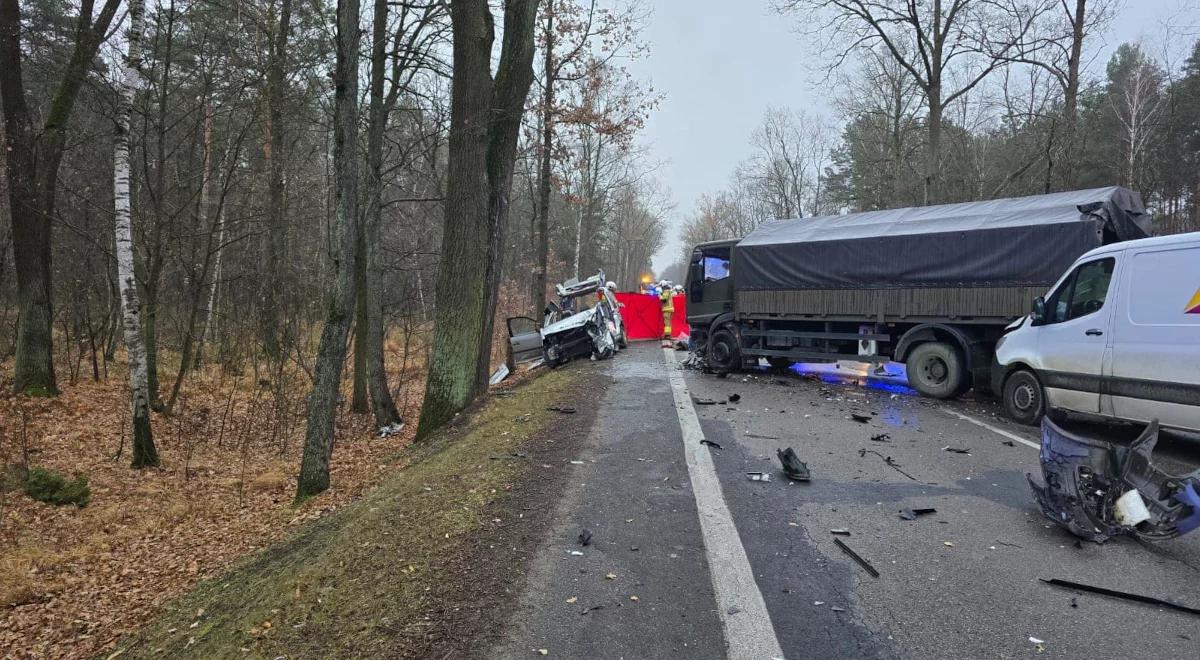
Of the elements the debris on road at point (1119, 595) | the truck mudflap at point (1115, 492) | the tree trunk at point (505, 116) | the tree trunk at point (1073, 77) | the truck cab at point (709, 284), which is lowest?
the debris on road at point (1119, 595)

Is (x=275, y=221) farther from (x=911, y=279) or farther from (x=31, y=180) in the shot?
(x=911, y=279)

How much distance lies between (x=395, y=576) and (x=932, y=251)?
987cm

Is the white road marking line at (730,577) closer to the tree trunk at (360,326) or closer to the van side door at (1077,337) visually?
the van side door at (1077,337)

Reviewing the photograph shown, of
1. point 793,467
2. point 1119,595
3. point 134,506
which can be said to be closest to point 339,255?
Result: point 134,506

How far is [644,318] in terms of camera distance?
2131 centimetres

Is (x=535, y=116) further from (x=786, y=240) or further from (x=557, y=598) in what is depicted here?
(x=557, y=598)

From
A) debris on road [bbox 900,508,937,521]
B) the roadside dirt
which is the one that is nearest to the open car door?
the roadside dirt

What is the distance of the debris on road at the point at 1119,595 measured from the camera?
3279 millimetres

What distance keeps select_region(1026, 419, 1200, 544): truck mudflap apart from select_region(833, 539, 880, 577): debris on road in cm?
156

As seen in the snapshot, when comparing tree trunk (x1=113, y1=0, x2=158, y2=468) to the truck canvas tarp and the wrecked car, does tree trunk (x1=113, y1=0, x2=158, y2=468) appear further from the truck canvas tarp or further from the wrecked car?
the truck canvas tarp

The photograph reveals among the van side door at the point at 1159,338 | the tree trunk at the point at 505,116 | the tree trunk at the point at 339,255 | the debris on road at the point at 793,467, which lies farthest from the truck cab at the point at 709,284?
the tree trunk at the point at 339,255

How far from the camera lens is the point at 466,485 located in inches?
216

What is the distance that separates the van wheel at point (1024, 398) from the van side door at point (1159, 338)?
3.76 ft

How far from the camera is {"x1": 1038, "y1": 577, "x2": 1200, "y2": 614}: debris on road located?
10.8 feet
